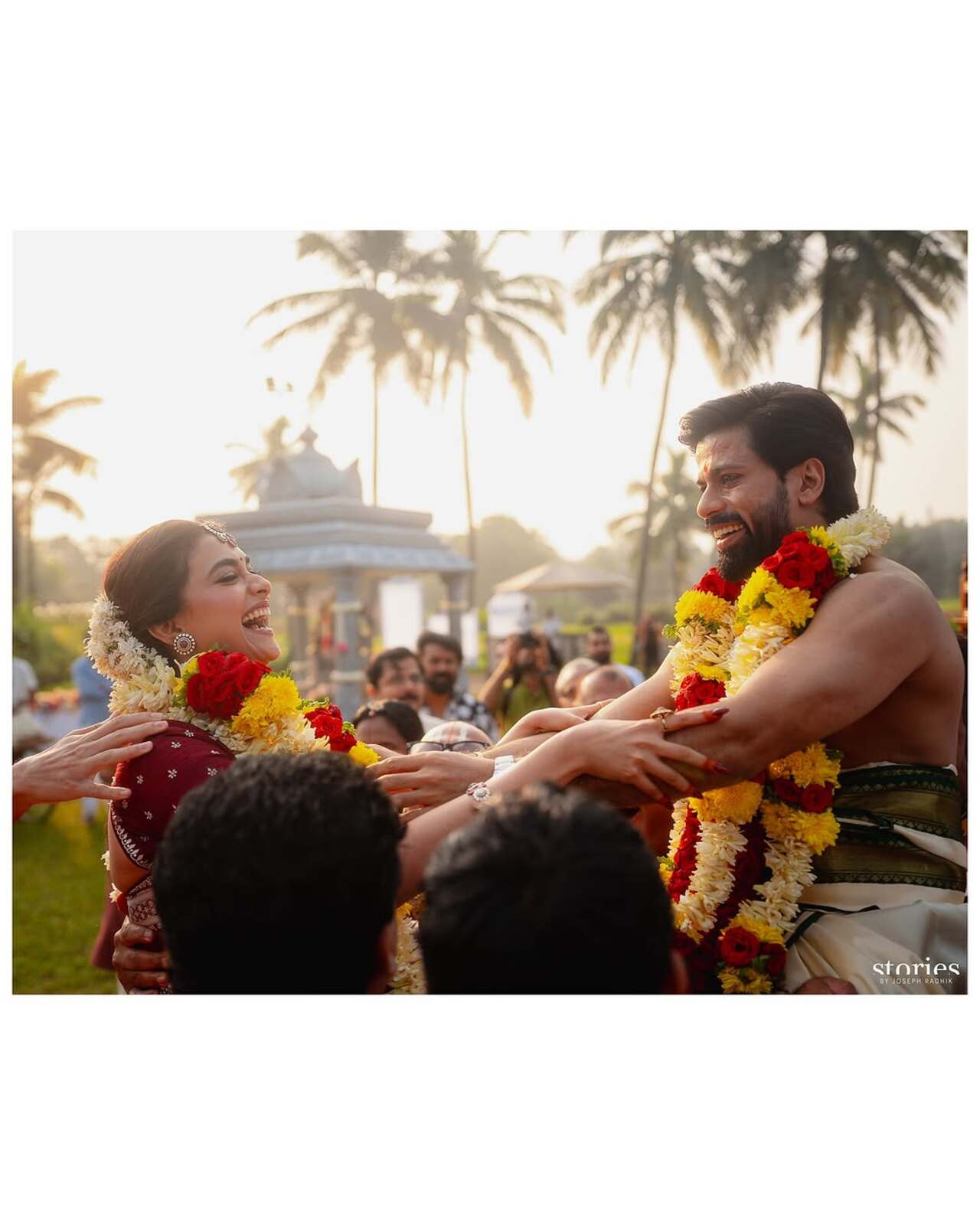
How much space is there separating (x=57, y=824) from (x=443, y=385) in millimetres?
Answer: 16390

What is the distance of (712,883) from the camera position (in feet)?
7.73

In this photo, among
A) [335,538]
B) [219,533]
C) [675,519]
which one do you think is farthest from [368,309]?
[675,519]

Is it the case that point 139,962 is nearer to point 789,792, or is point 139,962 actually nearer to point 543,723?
point 543,723

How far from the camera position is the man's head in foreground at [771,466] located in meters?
2.48

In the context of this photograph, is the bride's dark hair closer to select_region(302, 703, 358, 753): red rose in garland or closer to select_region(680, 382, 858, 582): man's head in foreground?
select_region(302, 703, 358, 753): red rose in garland

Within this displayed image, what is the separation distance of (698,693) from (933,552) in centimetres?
740

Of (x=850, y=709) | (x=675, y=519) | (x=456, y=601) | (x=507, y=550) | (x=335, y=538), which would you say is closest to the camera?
(x=850, y=709)

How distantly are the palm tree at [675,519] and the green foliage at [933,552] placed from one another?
38.3 m

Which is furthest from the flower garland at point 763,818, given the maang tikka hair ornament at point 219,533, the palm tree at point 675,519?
the palm tree at point 675,519

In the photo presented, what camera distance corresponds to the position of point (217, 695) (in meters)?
2.36

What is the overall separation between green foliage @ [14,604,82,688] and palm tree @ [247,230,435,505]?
6896 millimetres

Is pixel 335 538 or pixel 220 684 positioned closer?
pixel 220 684

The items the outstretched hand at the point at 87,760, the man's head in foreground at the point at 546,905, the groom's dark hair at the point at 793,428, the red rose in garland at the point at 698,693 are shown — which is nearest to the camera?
the man's head in foreground at the point at 546,905

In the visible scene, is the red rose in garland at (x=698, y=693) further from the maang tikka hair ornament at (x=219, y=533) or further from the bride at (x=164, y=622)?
the maang tikka hair ornament at (x=219, y=533)
